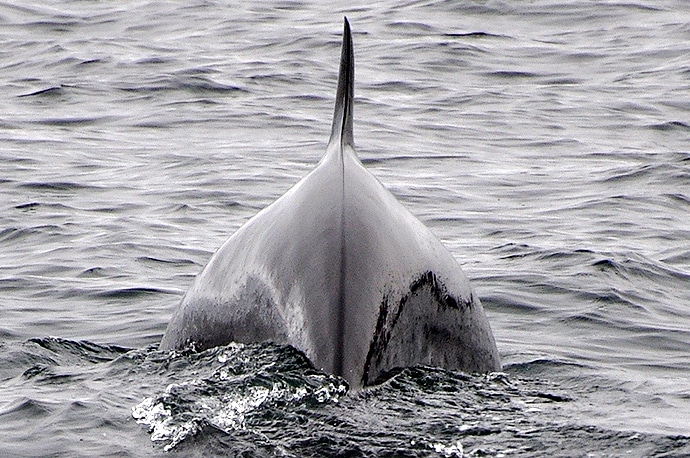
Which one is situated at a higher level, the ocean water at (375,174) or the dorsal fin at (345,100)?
the dorsal fin at (345,100)

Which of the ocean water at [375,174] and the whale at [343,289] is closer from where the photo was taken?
the whale at [343,289]

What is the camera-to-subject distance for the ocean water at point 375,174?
5.27m

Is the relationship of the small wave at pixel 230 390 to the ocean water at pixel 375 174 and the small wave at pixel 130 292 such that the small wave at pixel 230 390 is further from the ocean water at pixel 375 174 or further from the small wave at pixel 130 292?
the small wave at pixel 130 292

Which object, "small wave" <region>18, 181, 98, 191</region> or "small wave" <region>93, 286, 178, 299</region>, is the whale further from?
"small wave" <region>18, 181, 98, 191</region>

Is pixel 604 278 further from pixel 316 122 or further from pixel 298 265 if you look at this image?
pixel 316 122

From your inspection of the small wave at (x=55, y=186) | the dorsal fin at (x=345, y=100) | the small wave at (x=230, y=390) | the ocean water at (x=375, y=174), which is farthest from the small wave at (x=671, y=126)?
the small wave at (x=230, y=390)

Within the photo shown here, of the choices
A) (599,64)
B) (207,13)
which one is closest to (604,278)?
(599,64)

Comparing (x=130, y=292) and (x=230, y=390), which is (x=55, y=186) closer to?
(x=130, y=292)

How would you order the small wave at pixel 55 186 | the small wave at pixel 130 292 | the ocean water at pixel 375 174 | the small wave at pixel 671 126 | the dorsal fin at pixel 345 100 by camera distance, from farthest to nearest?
the small wave at pixel 671 126 < the small wave at pixel 55 186 < the small wave at pixel 130 292 < the dorsal fin at pixel 345 100 < the ocean water at pixel 375 174

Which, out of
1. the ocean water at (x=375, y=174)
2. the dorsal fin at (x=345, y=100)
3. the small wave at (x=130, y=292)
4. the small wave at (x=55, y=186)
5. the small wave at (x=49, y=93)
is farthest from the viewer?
the small wave at (x=49, y=93)

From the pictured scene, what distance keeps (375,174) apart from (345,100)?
6584mm

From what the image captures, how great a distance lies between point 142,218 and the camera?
1107cm

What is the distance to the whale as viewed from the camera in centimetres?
499

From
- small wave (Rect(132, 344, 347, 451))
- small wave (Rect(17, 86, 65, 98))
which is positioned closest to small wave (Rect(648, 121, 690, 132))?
small wave (Rect(17, 86, 65, 98))
